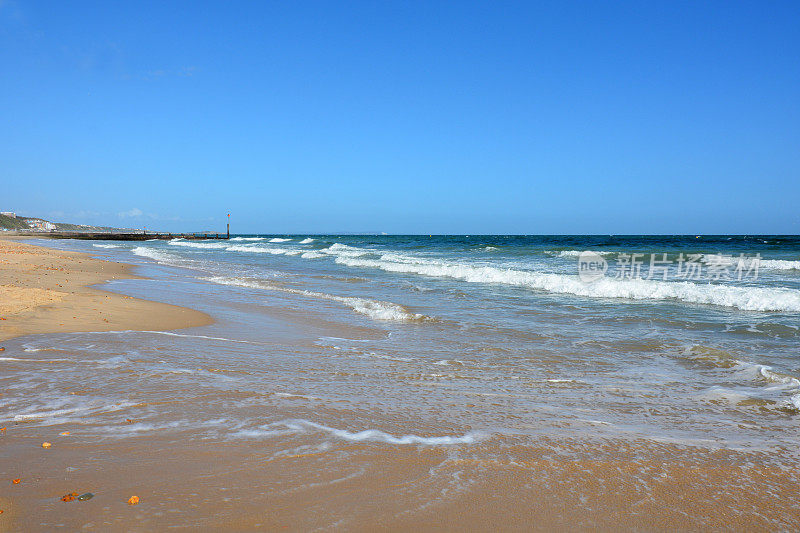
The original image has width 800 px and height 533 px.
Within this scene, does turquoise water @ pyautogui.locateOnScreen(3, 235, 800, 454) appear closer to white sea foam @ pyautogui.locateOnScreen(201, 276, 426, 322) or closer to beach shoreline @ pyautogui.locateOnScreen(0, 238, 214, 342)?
white sea foam @ pyautogui.locateOnScreen(201, 276, 426, 322)

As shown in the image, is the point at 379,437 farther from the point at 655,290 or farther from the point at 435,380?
the point at 655,290

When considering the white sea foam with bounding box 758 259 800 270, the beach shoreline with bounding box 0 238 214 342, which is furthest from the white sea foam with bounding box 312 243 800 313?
the beach shoreline with bounding box 0 238 214 342

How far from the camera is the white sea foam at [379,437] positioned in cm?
346

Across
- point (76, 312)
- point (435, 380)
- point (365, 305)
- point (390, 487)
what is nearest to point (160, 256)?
point (76, 312)

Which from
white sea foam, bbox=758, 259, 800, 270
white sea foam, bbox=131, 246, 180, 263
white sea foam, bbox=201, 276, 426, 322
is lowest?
white sea foam, bbox=131, 246, 180, 263

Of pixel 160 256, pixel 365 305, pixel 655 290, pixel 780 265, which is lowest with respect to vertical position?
pixel 160 256

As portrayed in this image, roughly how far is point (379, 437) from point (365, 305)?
7209 mm

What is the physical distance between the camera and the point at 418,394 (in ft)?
15.0

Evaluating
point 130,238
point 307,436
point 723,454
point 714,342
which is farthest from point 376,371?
point 130,238

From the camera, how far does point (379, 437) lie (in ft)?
11.5

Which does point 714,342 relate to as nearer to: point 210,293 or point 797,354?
point 797,354

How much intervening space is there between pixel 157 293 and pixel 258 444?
1025 cm

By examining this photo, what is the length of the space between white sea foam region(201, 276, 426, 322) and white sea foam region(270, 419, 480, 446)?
17.7 feet

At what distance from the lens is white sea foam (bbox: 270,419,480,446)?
136 inches
